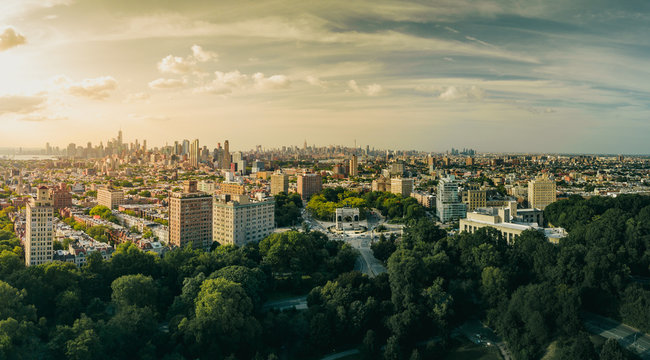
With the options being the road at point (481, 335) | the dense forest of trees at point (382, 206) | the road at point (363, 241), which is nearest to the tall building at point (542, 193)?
the dense forest of trees at point (382, 206)

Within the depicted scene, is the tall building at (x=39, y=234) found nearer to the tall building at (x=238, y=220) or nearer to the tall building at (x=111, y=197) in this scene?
the tall building at (x=238, y=220)

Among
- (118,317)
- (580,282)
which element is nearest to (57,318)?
(118,317)

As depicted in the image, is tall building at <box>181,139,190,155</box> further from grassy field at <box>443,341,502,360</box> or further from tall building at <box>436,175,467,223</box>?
grassy field at <box>443,341,502,360</box>

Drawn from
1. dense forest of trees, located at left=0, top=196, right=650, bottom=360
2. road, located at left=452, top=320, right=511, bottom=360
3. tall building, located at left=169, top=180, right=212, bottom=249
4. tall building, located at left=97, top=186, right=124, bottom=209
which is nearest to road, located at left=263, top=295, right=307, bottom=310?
dense forest of trees, located at left=0, top=196, right=650, bottom=360

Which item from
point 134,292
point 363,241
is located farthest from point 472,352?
point 363,241

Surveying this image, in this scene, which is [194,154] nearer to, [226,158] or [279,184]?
[226,158]
